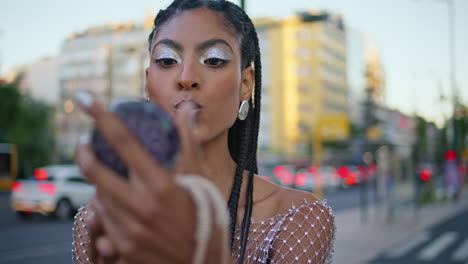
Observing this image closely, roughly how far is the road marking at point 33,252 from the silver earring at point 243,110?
8.34 m

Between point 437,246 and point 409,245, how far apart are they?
1.85 ft

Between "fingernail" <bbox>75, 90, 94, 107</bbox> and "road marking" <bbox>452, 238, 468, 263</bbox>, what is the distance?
33.0 feet

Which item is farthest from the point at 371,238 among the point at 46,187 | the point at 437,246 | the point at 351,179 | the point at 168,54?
the point at 351,179

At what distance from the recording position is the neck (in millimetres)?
1378

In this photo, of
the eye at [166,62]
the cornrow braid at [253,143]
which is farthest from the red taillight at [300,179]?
the eye at [166,62]

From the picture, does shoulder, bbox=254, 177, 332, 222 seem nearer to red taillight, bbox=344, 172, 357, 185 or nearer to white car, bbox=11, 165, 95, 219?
white car, bbox=11, 165, 95, 219

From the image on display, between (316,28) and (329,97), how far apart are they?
973 centimetres

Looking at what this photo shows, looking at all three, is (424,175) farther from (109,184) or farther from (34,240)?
(109,184)

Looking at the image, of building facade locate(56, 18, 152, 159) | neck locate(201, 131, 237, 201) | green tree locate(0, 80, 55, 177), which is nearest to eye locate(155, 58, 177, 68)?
neck locate(201, 131, 237, 201)

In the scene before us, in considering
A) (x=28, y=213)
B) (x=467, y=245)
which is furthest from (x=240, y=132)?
(x=28, y=213)

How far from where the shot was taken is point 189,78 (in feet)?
3.82

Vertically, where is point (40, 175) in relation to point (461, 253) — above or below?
above

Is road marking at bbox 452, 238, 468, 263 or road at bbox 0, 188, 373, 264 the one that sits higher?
road at bbox 0, 188, 373, 264

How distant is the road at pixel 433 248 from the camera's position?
9516 mm
